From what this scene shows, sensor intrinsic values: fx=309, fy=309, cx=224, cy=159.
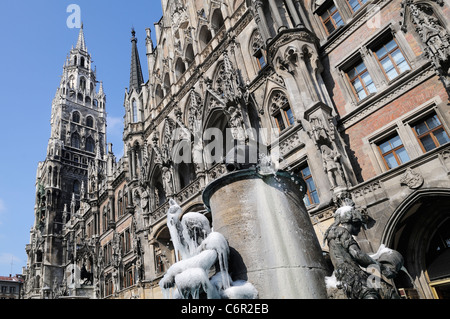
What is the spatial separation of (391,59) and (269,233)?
10049 mm

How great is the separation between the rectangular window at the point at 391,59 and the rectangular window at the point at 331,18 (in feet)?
9.38

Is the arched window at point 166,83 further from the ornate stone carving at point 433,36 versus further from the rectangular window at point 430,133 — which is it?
the rectangular window at point 430,133

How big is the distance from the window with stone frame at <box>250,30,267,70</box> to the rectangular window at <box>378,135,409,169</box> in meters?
8.31

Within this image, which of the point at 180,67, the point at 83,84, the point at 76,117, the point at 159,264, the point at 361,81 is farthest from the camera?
the point at 83,84

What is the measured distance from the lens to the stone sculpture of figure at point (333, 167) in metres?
11.1

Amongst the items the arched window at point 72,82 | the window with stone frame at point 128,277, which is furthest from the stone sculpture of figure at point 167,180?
the arched window at point 72,82

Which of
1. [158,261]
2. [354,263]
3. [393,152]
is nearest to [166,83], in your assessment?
[158,261]

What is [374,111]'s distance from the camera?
1211 cm

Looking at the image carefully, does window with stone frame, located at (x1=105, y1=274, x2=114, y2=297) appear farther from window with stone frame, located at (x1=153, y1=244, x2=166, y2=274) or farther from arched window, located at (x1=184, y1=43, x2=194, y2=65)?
arched window, located at (x1=184, y1=43, x2=194, y2=65)

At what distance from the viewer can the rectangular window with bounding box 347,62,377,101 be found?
12.8 m

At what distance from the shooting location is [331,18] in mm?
15008

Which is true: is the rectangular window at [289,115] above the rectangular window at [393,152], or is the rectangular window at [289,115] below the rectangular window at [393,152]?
above

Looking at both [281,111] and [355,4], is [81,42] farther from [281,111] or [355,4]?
[355,4]

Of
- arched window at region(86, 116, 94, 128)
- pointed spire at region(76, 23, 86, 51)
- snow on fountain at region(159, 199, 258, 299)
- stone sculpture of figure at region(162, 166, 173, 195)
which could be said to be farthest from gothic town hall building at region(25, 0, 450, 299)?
pointed spire at region(76, 23, 86, 51)
